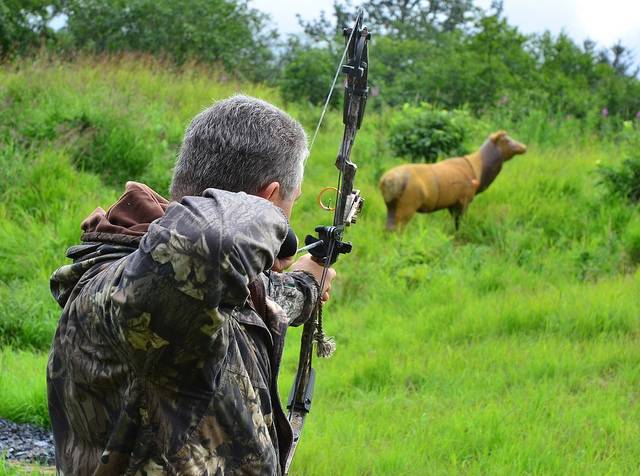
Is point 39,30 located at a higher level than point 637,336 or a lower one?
higher

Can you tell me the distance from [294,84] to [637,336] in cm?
1040

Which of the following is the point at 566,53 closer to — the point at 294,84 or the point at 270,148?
the point at 294,84

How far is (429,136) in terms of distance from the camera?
1074 centimetres

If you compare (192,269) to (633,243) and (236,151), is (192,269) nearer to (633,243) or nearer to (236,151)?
(236,151)

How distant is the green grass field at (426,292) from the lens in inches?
183

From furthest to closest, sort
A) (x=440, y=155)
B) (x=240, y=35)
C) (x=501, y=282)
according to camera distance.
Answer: (x=240, y=35)
(x=440, y=155)
(x=501, y=282)

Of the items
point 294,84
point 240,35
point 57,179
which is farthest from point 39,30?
point 57,179

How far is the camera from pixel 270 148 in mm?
1962

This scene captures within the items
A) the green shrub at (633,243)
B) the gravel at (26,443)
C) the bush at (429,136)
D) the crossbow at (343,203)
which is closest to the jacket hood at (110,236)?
the crossbow at (343,203)

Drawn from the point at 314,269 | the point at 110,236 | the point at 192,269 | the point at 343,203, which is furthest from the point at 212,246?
the point at 343,203

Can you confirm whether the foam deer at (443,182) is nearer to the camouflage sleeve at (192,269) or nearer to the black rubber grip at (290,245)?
the black rubber grip at (290,245)

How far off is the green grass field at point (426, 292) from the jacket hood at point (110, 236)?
258 cm

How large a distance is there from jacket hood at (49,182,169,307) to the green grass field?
8.48 ft

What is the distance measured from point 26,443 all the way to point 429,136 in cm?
732
